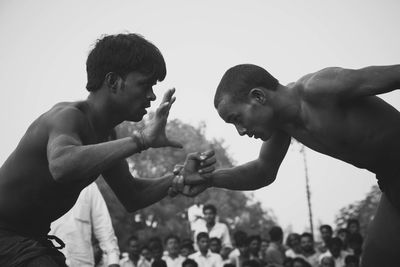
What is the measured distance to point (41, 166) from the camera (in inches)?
122

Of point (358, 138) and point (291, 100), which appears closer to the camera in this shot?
point (358, 138)

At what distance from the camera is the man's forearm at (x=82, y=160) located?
2.83 metres

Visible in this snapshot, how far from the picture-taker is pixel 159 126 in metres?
3.23

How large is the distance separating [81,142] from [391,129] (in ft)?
7.20

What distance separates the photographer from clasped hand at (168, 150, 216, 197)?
430cm

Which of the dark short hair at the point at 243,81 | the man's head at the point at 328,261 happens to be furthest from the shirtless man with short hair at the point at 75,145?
the man's head at the point at 328,261

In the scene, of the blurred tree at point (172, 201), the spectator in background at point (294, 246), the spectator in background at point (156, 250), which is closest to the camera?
the spectator in background at point (294, 246)

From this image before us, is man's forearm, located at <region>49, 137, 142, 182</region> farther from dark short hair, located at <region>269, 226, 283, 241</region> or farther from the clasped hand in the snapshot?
dark short hair, located at <region>269, 226, 283, 241</region>

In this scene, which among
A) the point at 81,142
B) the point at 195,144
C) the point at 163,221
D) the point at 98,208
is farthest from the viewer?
the point at 195,144

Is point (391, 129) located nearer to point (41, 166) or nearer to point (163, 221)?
point (41, 166)

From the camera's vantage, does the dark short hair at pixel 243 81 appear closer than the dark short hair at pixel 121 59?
No

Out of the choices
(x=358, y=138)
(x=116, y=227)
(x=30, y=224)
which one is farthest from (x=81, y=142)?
(x=116, y=227)

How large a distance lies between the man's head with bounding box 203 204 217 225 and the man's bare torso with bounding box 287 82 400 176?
6226 millimetres

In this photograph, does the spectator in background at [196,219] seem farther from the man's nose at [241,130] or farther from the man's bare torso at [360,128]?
the man's bare torso at [360,128]
